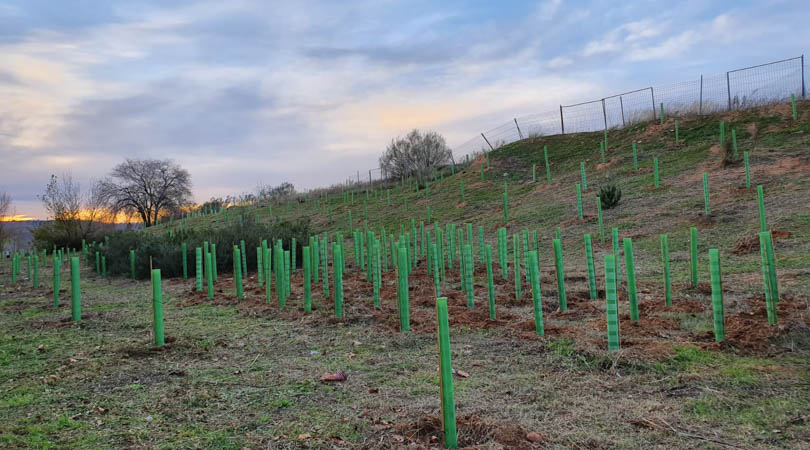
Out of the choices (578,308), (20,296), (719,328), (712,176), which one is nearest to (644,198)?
(712,176)

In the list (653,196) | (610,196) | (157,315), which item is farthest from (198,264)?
(653,196)

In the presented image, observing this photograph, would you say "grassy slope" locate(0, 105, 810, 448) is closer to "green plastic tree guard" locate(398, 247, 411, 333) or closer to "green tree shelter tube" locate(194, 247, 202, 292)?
"green plastic tree guard" locate(398, 247, 411, 333)

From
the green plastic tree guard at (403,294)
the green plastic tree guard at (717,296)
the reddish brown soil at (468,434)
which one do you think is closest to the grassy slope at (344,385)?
the reddish brown soil at (468,434)

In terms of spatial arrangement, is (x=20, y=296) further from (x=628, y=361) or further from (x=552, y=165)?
(x=552, y=165)

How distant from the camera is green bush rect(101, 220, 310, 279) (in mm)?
15047

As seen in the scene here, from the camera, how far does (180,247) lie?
1544 cm

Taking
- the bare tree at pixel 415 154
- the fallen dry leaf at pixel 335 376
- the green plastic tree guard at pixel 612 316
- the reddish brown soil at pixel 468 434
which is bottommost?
the reddish brown soil at pixel 468 434

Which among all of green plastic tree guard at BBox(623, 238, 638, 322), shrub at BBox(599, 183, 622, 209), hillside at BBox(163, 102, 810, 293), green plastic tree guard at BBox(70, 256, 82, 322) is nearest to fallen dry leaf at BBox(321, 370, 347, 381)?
green plastic tree guard at BBox(623, 238, 638, 322)

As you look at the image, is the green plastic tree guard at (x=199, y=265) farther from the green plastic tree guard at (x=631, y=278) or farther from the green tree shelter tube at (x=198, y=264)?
the green plastic tree guard at (x=631, y=278)

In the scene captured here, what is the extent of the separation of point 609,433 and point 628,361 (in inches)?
54.9

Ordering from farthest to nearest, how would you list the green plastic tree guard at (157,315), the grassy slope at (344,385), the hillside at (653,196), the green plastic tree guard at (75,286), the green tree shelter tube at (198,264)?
the hillside at (653,196) → the green tree shelter tube at (198,264) → the green plastic tree guard at (75,286) → the green plastic tree guard at (157,315) → the grassy slope at (344,385)

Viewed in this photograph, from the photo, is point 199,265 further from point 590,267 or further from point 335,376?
point 590,267

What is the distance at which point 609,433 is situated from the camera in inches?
130

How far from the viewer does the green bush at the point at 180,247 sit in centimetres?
1505
